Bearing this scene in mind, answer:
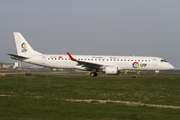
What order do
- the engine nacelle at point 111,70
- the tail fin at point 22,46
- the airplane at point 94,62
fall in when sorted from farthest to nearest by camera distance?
the tail fin at point 22,46 < the airplane at point 94,62 < the engine nacelle at point 111,70

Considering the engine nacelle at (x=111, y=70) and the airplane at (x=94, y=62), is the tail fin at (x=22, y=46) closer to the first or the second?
the airplane at (x=94, y=62)

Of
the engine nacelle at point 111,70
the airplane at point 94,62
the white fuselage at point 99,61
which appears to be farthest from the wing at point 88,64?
the engine nacelle at point 111,70

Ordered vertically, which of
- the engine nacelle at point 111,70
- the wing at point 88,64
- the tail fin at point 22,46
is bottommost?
the engine nacelle at point 111,70

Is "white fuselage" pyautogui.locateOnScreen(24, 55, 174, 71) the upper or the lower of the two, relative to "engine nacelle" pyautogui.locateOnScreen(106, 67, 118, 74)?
upper

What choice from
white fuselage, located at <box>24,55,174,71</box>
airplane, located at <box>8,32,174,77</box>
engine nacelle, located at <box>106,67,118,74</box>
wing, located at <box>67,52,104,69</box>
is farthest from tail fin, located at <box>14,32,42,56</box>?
engine nacelle, located at <box>106,67,118,74</box>

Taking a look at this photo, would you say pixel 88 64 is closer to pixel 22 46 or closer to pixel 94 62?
pixel 94 62

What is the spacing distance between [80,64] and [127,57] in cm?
808

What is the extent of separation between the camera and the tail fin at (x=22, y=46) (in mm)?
40781

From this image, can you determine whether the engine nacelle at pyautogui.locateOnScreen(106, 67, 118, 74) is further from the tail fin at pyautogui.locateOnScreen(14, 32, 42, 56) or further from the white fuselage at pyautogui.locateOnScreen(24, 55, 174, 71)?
the tail fin at pyautogui.locateOnScreen(14, 32, 42, 56)

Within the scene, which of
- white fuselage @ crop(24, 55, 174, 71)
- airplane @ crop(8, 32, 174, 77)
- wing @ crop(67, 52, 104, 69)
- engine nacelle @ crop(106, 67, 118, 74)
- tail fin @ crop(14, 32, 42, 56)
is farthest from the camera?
tail fin @ crop(14, 32, 42, 56)

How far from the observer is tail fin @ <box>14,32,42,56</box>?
40781 mm

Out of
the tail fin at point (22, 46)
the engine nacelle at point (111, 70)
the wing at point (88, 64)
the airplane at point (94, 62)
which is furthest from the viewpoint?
the tail fin at point (22, 46)

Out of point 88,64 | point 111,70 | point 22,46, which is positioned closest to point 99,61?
point 88,64

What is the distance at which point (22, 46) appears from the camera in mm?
40906
